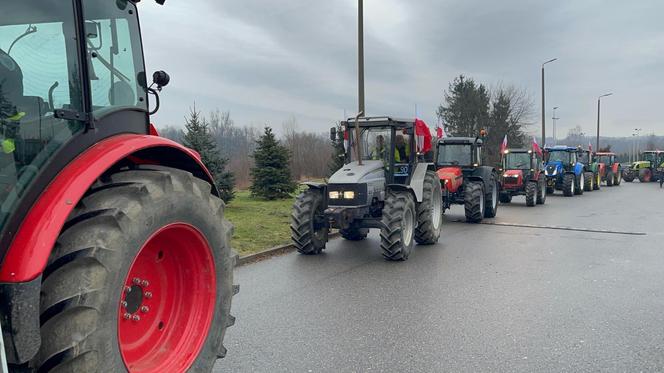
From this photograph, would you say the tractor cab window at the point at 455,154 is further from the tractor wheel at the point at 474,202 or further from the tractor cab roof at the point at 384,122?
the tractor cab roof at the point at 384,122

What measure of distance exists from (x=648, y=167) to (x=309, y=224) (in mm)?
37325

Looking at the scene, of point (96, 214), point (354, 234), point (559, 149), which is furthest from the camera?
point (559, 149)

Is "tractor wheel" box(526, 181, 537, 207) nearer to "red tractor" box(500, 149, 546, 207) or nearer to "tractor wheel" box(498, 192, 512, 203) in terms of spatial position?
"red tractor" box(500, 149, 546, 207)

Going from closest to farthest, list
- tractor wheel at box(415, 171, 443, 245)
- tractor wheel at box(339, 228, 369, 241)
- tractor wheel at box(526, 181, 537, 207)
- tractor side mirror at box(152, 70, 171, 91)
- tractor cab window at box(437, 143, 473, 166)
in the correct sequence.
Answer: tractor side mirror at box(152, 70, 171, 91), tractor wheel at box(415, 171, 443, 245), tractor wheel at box(339, 228, 369, 241), tractor cab window at box(437, 143, 473, 166), tractor wheel at box(526, 181, 537, 207)

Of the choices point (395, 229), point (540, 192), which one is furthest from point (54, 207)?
point (540, 192)

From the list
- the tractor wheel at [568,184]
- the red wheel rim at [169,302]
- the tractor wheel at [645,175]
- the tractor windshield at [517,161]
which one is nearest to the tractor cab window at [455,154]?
the tractor windshield at [517,161]

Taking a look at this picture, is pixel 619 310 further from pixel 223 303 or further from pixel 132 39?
pixel 132 39

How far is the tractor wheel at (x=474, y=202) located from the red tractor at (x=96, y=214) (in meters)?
10.4

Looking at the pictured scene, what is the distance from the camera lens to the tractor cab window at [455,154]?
47.0ft

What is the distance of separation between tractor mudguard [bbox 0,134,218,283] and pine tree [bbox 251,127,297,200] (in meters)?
14.1

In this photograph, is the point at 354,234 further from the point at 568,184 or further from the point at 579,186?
the point at 579,186

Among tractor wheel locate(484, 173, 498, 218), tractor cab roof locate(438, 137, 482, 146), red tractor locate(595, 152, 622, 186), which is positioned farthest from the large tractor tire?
red tractor locate(595, 152, 622, 186)

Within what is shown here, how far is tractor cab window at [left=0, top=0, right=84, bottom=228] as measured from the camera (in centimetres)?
218

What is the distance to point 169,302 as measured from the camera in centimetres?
305
